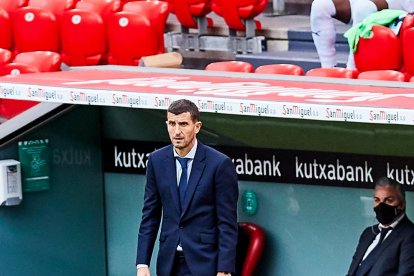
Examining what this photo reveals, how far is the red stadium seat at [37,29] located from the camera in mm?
12086

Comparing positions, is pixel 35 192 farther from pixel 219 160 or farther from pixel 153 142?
pixel 219 160

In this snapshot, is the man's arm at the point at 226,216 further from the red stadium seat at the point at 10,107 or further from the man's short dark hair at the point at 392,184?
the red stadium seat at the point at 10,107

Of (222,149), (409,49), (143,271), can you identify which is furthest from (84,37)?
(143,271)

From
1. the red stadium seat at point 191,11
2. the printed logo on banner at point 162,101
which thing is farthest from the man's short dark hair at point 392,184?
the red stadium seat at point 191,11

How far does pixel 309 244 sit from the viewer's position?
26.1 feet

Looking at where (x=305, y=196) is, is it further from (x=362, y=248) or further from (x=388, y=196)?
(x=388, y=196)

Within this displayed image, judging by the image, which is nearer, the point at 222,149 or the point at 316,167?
the point at 316,167

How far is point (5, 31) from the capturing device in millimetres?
12312

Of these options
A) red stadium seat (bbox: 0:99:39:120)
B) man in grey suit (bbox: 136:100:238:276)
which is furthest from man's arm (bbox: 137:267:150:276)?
red stadium seat (bbox: 0:99:39:120)

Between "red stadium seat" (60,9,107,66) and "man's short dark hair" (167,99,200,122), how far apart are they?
5136mm

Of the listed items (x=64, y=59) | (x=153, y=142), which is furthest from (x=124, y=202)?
(x=64, y=59)

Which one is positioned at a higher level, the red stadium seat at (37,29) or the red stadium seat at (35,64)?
the red stadium seat at (37,29)

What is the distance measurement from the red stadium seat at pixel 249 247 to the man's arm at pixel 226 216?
111cm

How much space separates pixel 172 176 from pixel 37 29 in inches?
217
